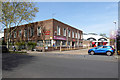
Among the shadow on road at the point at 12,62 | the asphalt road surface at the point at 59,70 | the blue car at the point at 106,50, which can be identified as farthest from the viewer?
the blue car at the point at 106,50

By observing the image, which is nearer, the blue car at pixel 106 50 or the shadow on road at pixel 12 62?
the shadow on road at pixel 12 62

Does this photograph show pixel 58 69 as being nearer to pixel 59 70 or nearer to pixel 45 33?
pixel 59 70

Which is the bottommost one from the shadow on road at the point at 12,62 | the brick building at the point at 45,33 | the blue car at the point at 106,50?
the shadow on road at the point at 12,62

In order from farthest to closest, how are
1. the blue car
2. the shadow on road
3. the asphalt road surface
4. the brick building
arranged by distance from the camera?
the brick building, the blue car, the shadow on road, the asphalt road surface

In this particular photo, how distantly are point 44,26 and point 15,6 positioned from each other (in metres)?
9.48

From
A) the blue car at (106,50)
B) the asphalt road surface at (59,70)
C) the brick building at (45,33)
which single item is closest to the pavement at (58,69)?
the asphalt road surface at (59,70)

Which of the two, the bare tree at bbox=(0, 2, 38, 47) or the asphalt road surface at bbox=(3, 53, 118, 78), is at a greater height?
the bare tree at bbox=(0, 2, 38, 47)

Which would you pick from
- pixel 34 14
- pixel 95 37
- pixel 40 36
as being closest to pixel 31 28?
pixel 40 36

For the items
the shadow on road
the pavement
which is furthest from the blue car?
the shadow on road

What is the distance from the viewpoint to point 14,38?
3744cm

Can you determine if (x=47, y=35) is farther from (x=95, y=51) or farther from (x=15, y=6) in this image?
(x=95, y=51)

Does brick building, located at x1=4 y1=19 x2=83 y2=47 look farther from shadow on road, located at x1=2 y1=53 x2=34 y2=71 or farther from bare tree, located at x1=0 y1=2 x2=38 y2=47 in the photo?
shadow on road, located at x1=2 y1=53 x2=34 y2=71

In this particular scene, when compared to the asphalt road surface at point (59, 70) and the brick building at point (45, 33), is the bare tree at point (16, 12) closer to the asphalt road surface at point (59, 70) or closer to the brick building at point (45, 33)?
the brick building at point (45, 33)

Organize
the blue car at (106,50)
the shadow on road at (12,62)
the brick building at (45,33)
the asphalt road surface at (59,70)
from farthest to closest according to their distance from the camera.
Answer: the brick building at (45,33) < the blue car at (106,50) < the shadow on road at (12,62) < the asphalt road surface at (59,70)
